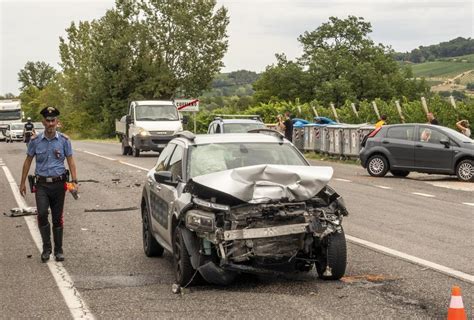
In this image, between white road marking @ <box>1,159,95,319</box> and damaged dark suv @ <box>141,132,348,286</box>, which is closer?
white road marking @ <box>1,159,95,319</box>

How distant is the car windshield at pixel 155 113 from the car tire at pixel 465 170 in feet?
49.3

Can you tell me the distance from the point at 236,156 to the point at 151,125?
25.2 meters

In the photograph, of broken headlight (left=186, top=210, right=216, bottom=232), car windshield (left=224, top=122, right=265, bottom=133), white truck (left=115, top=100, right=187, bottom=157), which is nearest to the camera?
broken headlight (left=186, top=210, right=216, bottom=232)

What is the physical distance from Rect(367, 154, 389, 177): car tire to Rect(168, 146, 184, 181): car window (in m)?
15.1

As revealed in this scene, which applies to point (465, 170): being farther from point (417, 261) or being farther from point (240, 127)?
point (417, 261)

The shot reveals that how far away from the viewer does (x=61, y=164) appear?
10.4 metres

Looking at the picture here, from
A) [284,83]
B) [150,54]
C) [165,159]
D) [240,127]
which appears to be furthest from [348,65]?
[165,159]

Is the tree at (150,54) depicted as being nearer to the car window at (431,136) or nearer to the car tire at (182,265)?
the car window at (431,136)

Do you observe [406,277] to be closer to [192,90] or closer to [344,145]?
[344,145]

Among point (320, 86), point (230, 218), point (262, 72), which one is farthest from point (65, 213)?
point (262, 72)

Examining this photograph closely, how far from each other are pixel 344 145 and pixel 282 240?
24329 millimetres

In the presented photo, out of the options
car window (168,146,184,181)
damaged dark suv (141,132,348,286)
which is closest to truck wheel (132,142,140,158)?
car window (168,146,184,181)

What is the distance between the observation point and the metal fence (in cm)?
3119

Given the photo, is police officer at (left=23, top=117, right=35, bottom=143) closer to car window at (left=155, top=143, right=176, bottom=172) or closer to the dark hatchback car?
the dark hatchback car
